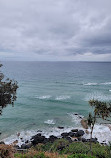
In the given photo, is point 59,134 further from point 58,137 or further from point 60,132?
point 58,137

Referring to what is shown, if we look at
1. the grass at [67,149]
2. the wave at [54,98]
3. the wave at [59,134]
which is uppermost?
A: the wave at [54,98]

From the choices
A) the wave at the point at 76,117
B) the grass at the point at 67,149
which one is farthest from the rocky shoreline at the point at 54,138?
the wave at the point at 76,117

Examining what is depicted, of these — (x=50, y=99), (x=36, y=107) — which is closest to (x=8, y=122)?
(x=36, y=107)

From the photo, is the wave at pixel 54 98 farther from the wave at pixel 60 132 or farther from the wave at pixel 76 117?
the wave at pixel 60 132

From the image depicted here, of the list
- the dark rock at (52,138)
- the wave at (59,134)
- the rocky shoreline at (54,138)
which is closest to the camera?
the rocky shoreline at (54,138)

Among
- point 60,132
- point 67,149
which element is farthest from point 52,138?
point 67,149

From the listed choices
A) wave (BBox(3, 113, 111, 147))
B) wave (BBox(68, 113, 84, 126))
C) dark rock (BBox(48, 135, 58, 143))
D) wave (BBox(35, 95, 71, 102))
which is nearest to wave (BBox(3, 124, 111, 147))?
wave (BBox(3, 113, 111, 147))

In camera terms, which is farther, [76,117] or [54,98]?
[54,98]

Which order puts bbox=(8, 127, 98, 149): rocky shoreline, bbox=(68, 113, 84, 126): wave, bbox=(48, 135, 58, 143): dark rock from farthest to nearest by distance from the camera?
bbox=(68, 113, 84, 126): wave, bbox=(48, 135, 58, 143): dark rock, bbox=(8, 127, 98, 149): rocky shoreline

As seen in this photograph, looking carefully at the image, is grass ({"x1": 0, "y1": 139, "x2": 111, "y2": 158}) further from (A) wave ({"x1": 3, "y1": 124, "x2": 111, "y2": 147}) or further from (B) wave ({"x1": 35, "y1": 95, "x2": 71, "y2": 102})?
(B) wave ({"x1": 35, "y1": 95, "x2": 71, "y2": 102})

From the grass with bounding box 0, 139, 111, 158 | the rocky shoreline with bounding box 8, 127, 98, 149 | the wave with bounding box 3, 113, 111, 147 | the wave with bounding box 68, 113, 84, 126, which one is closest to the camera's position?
the grass with bounding box 0, 139, 111, 158

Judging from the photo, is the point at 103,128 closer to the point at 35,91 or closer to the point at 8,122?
the point at 8,122

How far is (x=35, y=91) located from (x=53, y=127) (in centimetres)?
2880

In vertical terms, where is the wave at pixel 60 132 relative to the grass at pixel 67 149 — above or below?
below
